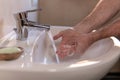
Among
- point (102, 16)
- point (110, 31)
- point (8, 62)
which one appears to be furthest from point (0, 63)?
point (102, 16)

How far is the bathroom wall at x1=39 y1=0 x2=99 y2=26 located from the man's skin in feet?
2.06

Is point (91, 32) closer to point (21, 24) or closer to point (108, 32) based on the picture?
point (108, 32)

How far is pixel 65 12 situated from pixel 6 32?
0.84m

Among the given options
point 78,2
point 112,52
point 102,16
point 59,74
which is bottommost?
point 59,74

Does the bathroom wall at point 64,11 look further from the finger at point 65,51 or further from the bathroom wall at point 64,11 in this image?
the finger at point 65,51

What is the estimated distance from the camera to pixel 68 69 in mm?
563

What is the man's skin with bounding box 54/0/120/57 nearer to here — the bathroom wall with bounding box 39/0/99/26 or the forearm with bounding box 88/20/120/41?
the forearm with bounding box 88/20/120/41

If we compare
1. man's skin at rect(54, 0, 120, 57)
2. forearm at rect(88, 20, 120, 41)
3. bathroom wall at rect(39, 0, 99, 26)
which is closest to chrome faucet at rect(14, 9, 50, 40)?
man's skin at rect(54, 0, 120, 57)

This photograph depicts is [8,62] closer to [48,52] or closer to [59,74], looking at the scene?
[59,74]

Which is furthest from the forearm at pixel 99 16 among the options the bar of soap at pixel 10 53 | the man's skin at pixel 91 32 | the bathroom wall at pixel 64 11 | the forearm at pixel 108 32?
the bathroom wall at pixel 64 11

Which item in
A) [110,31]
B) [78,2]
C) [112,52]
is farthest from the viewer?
[78,2]

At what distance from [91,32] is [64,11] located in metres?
0.80

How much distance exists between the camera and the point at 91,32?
0.96 meters

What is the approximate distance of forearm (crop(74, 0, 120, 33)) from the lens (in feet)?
3.34
